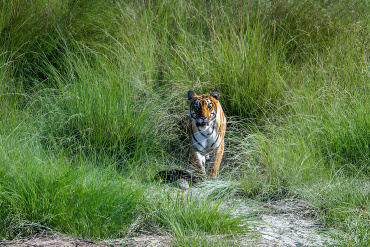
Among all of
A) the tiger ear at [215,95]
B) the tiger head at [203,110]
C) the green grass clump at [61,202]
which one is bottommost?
the green grass clump at [61,202]

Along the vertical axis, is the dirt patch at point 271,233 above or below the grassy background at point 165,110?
below

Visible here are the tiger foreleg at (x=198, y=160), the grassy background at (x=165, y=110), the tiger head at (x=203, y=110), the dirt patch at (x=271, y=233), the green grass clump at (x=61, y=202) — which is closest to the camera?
the dirt patch at (x=271, y=233)

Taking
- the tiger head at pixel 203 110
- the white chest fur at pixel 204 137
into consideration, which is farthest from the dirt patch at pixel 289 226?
the tiger head at pixel 203 110

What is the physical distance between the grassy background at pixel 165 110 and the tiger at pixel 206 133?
0.21m

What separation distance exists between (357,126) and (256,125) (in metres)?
0.99

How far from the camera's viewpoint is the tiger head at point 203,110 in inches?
163

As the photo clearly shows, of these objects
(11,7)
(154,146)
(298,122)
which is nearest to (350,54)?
(298,122)

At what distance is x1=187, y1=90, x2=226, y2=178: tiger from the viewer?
4.17 metres

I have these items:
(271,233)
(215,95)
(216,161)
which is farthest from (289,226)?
(215,95)

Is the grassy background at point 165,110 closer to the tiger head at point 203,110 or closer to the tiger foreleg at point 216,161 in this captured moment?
the tiger foreleg at point 216,161

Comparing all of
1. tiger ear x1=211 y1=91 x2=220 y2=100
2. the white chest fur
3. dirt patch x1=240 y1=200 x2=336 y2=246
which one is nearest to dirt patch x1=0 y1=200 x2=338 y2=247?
dirt patch x1=240 y1=200 x2=336 y2=246

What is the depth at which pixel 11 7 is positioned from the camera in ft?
17.1

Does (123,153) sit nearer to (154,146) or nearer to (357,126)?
(154,146)

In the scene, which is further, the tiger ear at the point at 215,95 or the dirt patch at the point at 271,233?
the tiger ear at the point at 215,95
